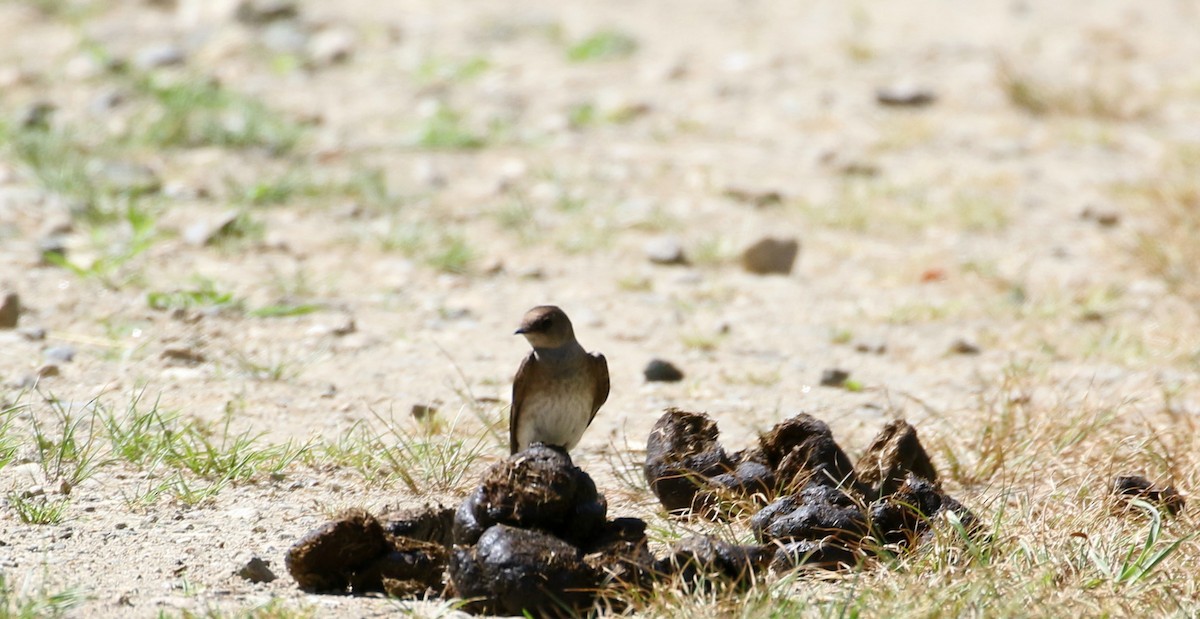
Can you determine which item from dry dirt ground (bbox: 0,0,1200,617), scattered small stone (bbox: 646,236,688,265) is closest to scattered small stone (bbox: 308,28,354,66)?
dry dirt ground (bbox: 0,0,1200,617)

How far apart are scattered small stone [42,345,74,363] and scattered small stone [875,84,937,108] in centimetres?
641

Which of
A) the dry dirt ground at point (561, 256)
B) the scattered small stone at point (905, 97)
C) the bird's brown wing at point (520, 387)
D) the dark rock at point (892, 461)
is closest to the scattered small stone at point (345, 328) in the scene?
the dry dirt ground at point (561, 256)

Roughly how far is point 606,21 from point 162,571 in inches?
337

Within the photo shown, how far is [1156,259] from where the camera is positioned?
7422 millimetres

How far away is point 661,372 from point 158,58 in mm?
5808

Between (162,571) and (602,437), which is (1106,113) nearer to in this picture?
(602,437)

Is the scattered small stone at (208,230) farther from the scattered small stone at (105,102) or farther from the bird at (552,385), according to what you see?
the bird at (552,385)

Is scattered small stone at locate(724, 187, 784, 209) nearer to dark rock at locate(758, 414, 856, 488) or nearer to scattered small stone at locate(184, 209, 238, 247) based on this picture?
scattered small stone at locate(184, 209, 238, 247)

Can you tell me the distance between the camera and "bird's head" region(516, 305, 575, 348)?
4656mm

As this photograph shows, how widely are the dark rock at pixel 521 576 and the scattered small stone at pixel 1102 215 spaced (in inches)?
219

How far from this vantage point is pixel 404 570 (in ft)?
12.8

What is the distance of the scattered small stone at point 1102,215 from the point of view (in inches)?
328

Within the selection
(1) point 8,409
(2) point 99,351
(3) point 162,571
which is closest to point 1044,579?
(3) point 162,571

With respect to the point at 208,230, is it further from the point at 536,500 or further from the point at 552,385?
the point at 536,500
